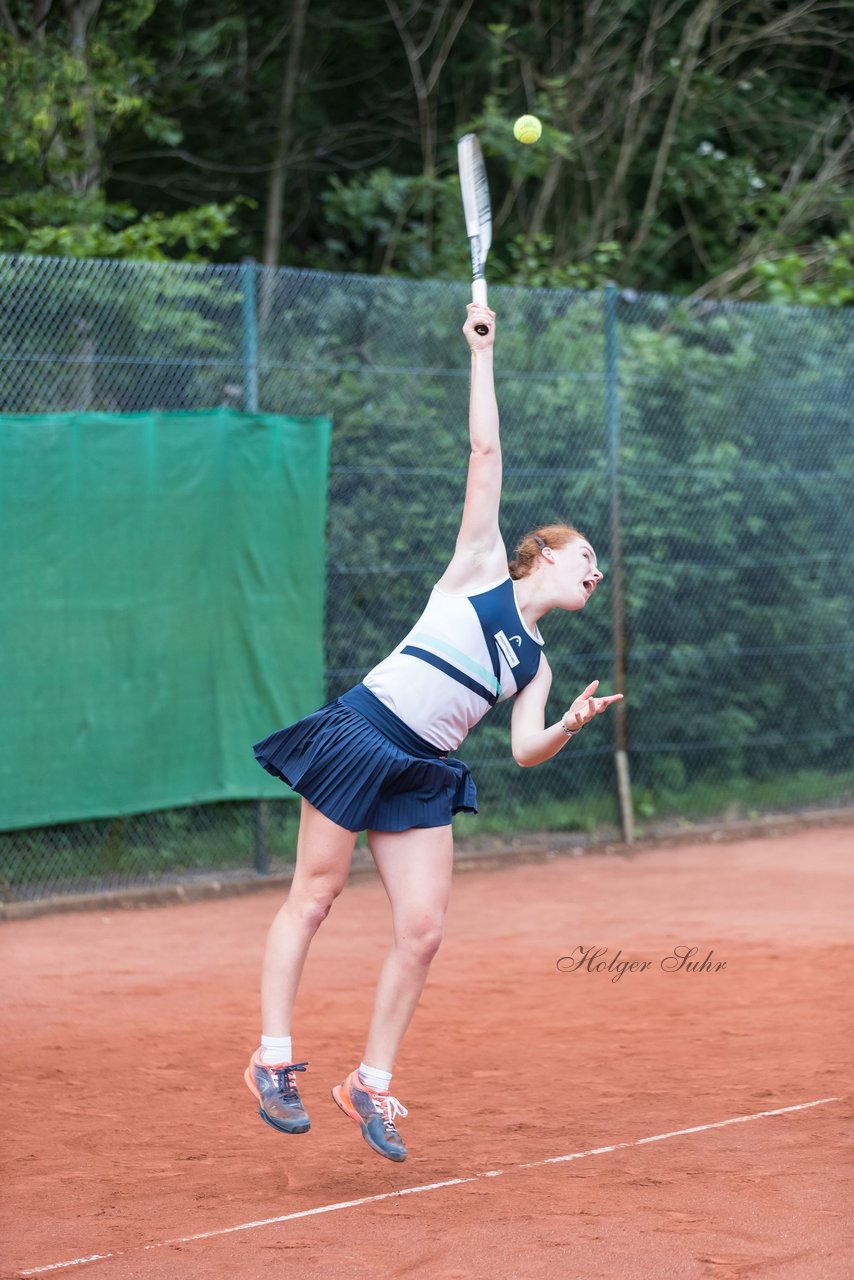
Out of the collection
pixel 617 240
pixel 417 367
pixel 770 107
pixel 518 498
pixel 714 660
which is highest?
pixel 770 107

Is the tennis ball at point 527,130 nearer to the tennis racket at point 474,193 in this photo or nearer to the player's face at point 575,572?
the tennis racket at point 474,193

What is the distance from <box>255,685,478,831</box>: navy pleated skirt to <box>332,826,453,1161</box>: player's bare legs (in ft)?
0.20

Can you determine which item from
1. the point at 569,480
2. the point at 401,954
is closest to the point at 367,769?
the point at 401,954

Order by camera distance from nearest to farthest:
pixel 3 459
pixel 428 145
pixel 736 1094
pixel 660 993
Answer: pixel 736 1094, pixel 660 993, pixel 3 459, pixel 428 145

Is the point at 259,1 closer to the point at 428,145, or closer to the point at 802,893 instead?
the point at 428,145

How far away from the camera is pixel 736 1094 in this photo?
477 cm

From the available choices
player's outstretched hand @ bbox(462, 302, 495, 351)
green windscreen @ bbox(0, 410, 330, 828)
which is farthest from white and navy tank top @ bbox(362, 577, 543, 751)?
green windscreen @ bbox(0, 410, 330, 828)

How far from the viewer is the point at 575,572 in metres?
4.26

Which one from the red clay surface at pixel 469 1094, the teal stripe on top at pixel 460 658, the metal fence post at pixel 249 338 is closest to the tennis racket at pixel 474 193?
the teal stripe on top at pixel 460 658

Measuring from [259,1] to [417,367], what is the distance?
18.8 feet

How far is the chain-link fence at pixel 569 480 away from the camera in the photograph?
7.73 meters

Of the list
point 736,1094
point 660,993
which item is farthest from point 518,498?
point 736,1094

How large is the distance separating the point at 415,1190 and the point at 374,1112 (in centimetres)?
21

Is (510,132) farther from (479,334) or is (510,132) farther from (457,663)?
(457,663)
